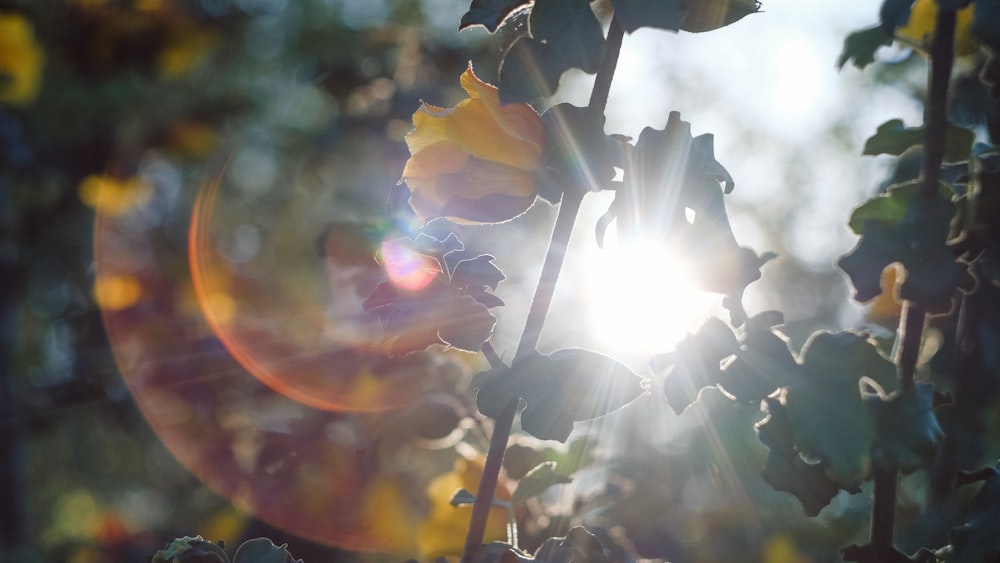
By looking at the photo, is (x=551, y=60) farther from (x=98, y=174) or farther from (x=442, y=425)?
(x=98, y=174)

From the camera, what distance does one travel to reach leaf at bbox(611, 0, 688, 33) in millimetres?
575

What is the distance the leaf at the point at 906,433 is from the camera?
2.24 ft

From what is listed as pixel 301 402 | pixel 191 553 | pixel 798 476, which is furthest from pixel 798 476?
pixel 301 402

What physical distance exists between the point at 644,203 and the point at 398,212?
268mm

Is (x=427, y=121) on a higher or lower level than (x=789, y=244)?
lower

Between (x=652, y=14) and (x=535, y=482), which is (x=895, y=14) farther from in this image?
(x=535, y=482)

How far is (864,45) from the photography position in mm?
831

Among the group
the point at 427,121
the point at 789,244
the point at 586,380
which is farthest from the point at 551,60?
the point at 789,244

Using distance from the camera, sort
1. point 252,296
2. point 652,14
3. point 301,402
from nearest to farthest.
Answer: point 652,14
point 301,402
point 252,296

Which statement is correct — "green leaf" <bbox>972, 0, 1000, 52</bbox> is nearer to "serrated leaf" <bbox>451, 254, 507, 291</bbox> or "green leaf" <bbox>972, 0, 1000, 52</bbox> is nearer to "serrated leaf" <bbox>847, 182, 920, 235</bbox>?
→ "serrated leaf" <bbox>847, 182, 920, 235</bbox>

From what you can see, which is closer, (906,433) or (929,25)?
(906,433)

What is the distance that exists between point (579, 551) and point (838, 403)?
0.87 ft

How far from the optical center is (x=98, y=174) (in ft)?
13.2

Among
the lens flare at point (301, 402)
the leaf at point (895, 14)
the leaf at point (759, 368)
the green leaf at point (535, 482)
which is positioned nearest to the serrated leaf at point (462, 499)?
the green leaf at point (535, 482)
